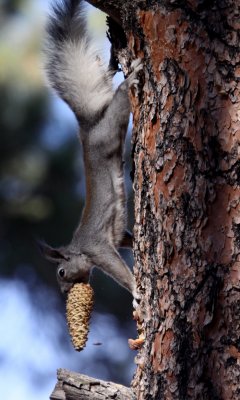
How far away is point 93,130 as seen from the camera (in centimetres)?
235

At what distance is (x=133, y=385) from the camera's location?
5.49ft

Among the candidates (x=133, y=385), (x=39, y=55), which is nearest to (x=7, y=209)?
(x=39, y=55)

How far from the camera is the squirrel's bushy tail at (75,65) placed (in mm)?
2344

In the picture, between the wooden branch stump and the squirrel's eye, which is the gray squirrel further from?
the wooden branch stump

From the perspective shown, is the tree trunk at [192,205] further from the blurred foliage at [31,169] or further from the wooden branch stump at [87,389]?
the blurred foliage at [31,169]

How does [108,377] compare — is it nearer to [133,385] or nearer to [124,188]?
[124,188]

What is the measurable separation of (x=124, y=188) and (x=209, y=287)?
0.90m

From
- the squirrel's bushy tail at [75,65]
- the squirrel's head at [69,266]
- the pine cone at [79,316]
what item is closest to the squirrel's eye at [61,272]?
the squirrel's head at [69,266]

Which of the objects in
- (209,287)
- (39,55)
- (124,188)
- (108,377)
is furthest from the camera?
(108,377)

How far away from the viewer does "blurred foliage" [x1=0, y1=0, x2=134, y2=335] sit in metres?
2.82

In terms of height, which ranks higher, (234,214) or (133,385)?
(234,214)

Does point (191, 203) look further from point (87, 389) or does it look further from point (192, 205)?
point (87, 389)

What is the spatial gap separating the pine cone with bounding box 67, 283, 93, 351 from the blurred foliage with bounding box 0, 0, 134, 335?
682mm

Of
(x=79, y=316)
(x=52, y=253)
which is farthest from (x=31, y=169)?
(x=79, y=316)
